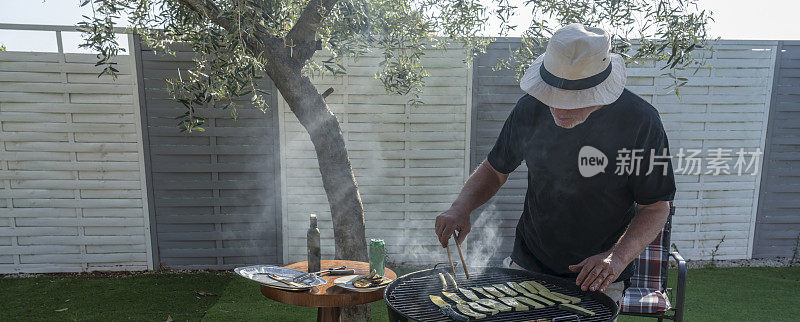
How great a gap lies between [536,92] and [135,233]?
5.70 meters

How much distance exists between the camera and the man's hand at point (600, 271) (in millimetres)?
2053

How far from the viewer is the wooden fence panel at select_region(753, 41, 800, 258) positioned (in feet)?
20.0

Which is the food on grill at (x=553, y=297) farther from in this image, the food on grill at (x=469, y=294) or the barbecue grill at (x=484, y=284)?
the food on grill at (x=469, y=294)

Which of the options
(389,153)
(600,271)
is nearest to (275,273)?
(600,271)

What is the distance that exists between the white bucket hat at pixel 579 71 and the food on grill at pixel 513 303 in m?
0.97

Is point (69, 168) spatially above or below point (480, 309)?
above

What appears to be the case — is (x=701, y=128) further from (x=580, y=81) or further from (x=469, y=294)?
(x=469, y=294)

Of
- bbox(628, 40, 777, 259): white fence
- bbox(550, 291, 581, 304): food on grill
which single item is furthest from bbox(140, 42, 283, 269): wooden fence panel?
bbox(628, 40, 777, 259): white fence

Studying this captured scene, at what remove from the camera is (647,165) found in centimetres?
216

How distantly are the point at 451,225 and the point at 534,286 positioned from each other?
549 millimetres

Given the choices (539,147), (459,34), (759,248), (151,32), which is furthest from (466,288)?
(759,248)

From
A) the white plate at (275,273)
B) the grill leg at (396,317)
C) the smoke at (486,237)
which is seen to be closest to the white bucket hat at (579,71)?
the grill leg at (396,317)

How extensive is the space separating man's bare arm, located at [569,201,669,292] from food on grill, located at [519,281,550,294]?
252 millimetres

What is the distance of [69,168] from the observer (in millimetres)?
5652
